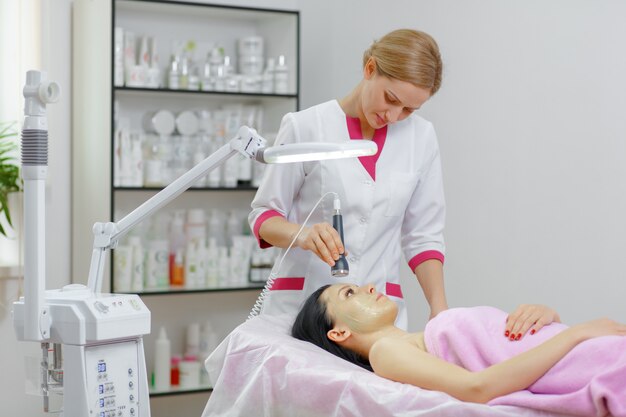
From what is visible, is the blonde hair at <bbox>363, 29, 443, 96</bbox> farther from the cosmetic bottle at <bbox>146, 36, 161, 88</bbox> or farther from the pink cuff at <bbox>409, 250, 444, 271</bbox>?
the cosmetic bottle at <bbox>146, 36, 161, 88</bbox>

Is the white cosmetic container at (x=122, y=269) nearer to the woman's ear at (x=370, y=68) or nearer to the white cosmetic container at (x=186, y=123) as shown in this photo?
the white cosmetic container at (x=186, y=123)

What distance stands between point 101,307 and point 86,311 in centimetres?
3

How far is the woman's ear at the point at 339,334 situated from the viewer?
191 centimetres

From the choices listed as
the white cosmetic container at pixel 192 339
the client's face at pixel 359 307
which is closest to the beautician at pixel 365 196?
the client's face at pixel 359 307

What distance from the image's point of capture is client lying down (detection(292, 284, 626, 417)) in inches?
51.1

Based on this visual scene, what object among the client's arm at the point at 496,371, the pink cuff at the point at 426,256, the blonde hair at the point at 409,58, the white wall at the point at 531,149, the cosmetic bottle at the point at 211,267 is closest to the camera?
the client's arm at the point at 496,371

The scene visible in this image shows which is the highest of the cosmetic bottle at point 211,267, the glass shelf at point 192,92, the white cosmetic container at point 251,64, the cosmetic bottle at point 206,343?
the white cosmetic container at point 251,64

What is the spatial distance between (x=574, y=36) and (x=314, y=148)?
1278mm

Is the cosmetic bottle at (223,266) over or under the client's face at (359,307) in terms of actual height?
under

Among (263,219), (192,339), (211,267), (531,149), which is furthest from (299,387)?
(192,339)

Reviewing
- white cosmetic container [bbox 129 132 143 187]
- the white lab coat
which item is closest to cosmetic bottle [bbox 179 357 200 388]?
white cosmetic container [bbox 129 132 143 187]

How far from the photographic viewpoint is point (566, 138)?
251 cm

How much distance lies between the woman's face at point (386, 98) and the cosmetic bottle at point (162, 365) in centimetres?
188

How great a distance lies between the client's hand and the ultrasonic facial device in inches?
17.1
